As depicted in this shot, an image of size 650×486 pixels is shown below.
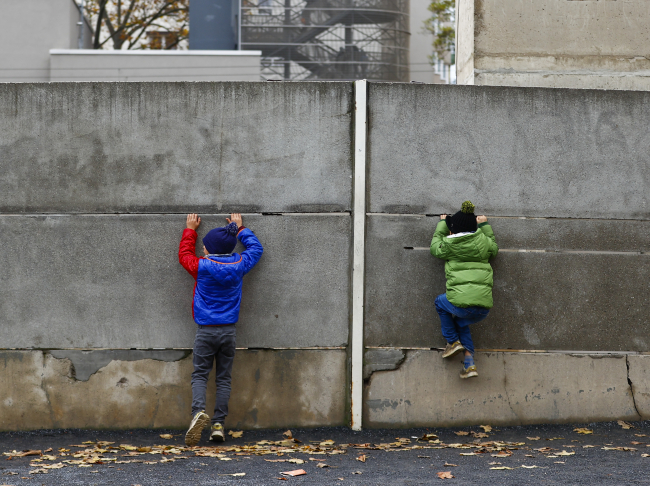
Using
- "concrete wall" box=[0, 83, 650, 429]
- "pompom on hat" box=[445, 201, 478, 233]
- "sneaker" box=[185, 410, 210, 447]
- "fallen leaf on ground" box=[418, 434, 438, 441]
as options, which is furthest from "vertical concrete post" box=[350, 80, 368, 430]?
"sneaker" box=[185, 410, 210, 447]

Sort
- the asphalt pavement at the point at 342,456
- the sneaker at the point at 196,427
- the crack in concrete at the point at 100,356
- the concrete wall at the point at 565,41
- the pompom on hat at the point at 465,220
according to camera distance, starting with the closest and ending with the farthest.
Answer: the asphalt pavement at the point at 342,456 < the sneaker at the point at 196,427 < the pompom on hat at the point at 465,220 < the crack in concrete at the point at 100,356 < the concrete wall at the point at 565,41

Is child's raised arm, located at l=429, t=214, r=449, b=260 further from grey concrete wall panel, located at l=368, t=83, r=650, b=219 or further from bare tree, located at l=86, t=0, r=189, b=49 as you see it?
bare tree, located at l=86, t=0, r=189, b=49

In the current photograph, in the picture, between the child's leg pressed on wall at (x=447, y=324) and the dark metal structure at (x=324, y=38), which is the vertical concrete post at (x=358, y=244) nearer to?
the child's leg pressed on wall at (x=447, y=324)

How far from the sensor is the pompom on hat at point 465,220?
579 centimetres

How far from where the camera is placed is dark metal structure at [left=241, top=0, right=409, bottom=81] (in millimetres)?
16359

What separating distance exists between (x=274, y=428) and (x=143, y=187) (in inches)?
95.5

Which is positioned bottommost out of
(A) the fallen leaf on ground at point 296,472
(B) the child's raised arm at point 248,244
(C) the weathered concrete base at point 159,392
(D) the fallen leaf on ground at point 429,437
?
(D) the fallen leaf on ground at point 429,437

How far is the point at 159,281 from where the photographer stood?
6.05m

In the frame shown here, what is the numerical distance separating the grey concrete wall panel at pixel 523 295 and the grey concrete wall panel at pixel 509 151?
0.85 feet

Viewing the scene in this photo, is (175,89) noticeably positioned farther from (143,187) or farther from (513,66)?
(513,66)

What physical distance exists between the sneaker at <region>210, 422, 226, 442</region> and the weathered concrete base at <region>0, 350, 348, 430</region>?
1.33ft

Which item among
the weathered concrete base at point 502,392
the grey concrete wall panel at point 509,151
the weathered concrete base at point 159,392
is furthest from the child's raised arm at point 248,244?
the weathered concrete base at point 502,392

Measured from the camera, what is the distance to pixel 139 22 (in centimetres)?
2761

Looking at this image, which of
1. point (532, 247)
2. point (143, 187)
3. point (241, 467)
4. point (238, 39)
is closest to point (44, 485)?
point (241, 467)
